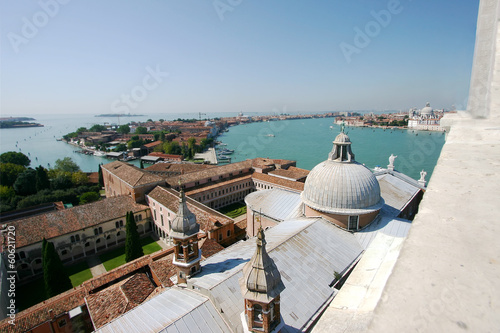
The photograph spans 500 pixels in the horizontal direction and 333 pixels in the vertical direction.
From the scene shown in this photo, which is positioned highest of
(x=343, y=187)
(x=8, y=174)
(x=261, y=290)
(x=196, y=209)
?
(x=343, y=187)

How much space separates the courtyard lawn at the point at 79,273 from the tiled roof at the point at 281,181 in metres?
20.1

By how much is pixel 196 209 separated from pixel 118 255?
24.9 feet

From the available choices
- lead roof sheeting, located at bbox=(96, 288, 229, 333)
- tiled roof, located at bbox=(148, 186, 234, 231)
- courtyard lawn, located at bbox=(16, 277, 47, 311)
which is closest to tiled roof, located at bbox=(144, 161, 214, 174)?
tiled roof, located at bbox=(148, 186, 234, 231)

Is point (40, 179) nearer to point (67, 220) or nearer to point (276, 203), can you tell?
point (67, 220)

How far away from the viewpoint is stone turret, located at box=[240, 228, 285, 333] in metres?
6.52

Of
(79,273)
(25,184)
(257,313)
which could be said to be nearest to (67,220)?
(79,273)

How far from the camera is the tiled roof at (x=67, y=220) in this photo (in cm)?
1928

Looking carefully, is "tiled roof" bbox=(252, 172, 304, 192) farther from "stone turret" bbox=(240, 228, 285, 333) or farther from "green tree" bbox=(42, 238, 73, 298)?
"stone turret" bbox=(240, 228, 285, 333)

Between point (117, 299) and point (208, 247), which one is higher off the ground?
point (208, 247)

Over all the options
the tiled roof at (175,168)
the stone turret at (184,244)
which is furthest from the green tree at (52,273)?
the tiled roof at (175,168)

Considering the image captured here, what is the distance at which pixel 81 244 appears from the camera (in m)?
20.9

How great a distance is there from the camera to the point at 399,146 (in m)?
73.7

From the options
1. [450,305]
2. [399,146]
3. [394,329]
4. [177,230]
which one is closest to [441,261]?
[450,305]

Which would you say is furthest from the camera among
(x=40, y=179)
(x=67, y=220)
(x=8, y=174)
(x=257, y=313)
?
(x=8, y=174)
